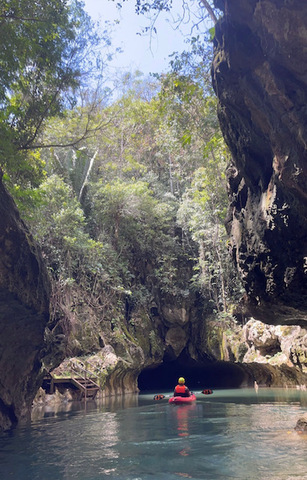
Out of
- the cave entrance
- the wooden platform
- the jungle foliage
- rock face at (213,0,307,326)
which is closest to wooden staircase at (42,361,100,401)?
the wooden platform

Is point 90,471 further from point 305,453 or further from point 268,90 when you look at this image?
point 268,90

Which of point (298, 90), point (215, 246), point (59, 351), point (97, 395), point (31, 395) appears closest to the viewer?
point (298, 90)

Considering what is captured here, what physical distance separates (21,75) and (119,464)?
28.6 feet

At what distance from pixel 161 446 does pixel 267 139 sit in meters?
5.85

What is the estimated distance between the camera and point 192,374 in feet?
90.9

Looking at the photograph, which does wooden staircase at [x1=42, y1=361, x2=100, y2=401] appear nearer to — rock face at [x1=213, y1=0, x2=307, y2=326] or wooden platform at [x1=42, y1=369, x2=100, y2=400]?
wooden platform at [x1=42, y1=369, x2=100, y2=400]

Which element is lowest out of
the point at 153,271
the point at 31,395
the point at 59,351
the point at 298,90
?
the point at 31,395

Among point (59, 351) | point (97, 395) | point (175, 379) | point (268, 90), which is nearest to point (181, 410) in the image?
point (59, 351)

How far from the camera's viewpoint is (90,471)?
224 inches

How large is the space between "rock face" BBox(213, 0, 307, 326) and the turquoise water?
268 cm

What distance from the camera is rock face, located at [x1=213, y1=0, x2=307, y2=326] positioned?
5355mm

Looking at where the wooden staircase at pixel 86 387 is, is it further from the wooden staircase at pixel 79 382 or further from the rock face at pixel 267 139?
the rock face at pixel 267 139

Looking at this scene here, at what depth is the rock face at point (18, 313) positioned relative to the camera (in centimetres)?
863

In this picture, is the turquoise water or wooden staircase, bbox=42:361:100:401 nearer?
the turquoise water
